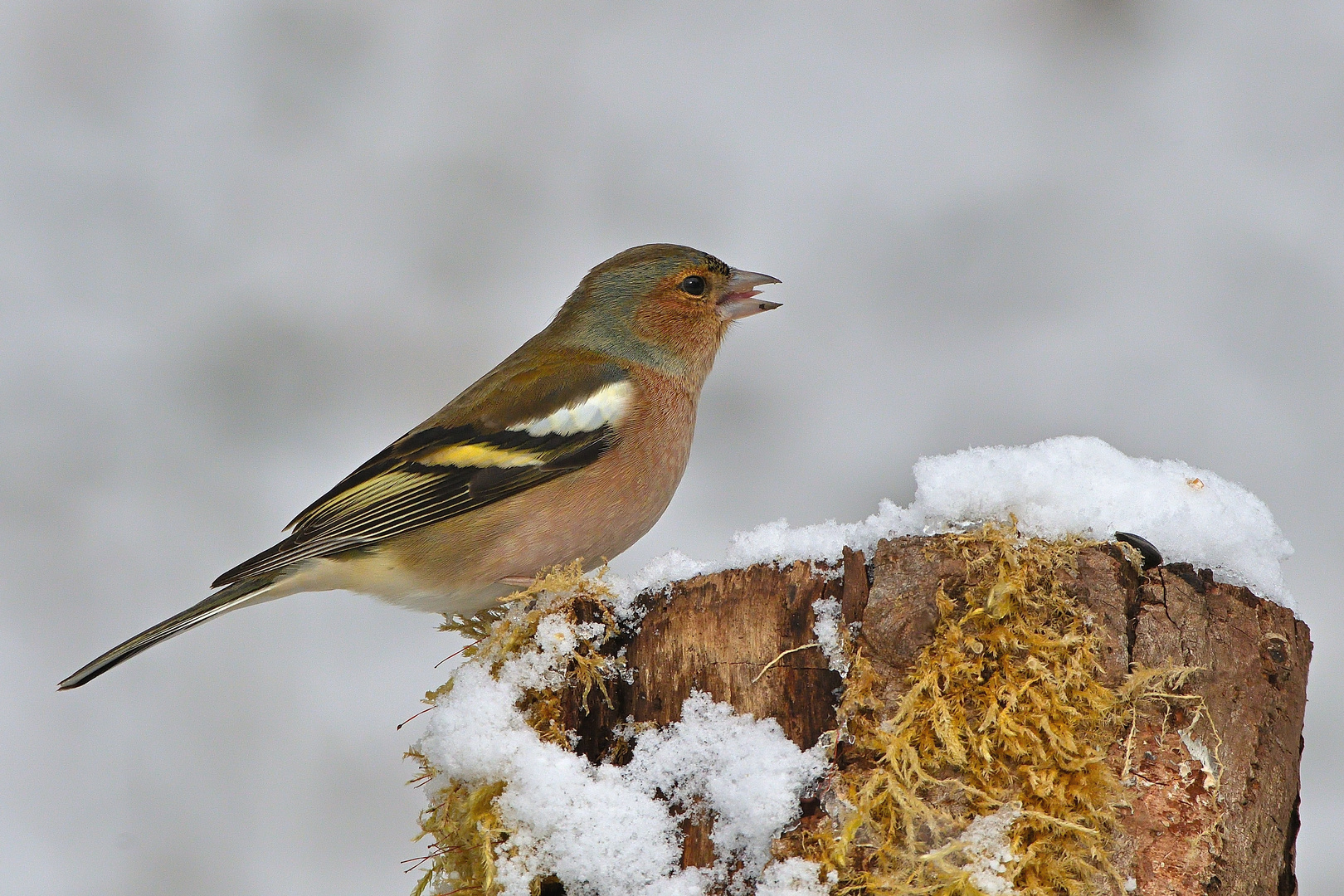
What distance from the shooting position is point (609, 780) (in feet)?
7.00

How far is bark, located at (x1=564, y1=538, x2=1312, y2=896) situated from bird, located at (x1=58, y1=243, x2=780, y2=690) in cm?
134

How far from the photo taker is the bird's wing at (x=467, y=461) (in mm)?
3781

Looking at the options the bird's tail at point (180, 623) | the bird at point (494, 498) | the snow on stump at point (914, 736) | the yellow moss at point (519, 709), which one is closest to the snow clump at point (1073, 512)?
the snow on stump at point (914, 736)

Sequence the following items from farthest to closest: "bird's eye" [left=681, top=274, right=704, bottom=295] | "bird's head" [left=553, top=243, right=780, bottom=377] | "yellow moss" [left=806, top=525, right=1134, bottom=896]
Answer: "bird's eye" [left=681, top=274, right=704, bottom=295], "bird's head" [left=553, top=243, right=780, bottom=377], "yellow moss" [left=806, top=525, right=1134, bottom=896]

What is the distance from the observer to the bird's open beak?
15.7 feet

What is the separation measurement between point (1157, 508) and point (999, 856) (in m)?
0.83

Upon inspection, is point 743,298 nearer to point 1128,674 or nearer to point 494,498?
point 494,498

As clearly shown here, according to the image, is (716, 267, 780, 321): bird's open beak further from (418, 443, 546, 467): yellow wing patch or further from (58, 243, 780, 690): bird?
(418, 443, 546, 467): yellow wing patch

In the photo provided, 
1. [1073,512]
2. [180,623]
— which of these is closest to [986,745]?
[1073,512]

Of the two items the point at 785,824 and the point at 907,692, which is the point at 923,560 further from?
the point at 785,824

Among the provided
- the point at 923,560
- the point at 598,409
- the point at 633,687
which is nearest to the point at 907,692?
the point at 923,560

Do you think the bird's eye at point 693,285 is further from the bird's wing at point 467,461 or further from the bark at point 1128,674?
the bark at point 1128,674

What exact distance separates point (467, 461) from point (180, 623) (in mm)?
1107

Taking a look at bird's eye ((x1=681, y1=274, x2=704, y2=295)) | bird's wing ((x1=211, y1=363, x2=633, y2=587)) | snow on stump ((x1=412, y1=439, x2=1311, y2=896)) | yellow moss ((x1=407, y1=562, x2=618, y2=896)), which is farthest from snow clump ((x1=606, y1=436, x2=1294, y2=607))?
bird's eye ((x1=681, y1=274, x2=704, y2=295))
